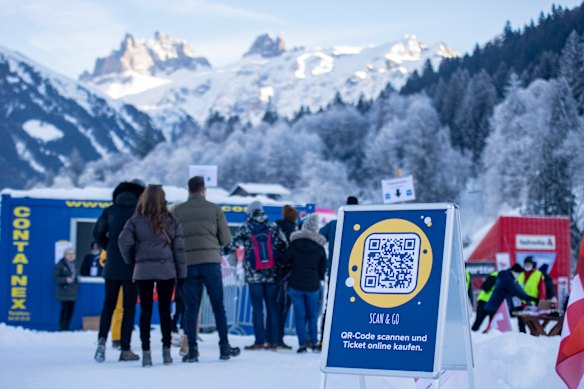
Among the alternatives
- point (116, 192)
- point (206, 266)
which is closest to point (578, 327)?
point (206, 266)

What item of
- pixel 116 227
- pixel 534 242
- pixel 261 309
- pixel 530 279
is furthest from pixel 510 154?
pixel 116 227

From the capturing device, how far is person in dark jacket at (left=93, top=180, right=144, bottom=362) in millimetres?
8492

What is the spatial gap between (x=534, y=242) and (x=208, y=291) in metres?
19.9

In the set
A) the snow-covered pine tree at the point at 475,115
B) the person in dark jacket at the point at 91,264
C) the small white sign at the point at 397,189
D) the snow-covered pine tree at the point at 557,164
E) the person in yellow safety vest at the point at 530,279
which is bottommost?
the person in yellow safety vest at the point at 530,279

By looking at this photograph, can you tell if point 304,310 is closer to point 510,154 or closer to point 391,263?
point 391,263

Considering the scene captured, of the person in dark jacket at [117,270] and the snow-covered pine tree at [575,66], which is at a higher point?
the snow-covered pine tree at [575,66]

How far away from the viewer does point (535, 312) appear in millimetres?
12539

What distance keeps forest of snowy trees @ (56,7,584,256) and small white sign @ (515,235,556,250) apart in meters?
A: 25.7

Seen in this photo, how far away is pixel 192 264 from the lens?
A: 8641 millimetres

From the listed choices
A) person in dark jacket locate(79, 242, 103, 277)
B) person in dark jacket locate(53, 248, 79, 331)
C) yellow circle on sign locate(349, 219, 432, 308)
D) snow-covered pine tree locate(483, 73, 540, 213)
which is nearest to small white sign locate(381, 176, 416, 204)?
person in dark jacket locate(79, 242, 103, 277)

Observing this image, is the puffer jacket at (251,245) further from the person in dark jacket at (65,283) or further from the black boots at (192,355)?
the person in dark jacket at (65,283)

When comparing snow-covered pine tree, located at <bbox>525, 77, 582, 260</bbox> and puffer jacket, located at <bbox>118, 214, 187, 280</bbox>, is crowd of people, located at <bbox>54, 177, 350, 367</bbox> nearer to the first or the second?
puffer jacket, located at <bbox>118, 214, 187, 280</bbox>

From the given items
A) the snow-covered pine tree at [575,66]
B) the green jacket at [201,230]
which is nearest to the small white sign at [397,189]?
the green jacket at [201,230]

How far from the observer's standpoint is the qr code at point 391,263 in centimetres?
515
